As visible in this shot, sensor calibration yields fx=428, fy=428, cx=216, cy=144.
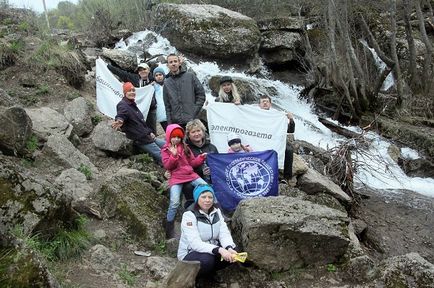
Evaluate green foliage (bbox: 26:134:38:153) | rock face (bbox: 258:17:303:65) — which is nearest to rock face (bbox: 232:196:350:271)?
green foliage (bbox: 26:134:38:153)

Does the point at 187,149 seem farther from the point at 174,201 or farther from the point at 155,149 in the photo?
the point at 155,149

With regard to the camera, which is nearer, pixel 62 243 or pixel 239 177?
pixel 62 243

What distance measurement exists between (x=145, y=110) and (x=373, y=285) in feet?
16.4

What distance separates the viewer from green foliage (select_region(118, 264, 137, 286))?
454cm

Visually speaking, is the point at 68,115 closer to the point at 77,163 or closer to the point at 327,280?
the point at 77,163

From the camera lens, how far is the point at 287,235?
5176 mm

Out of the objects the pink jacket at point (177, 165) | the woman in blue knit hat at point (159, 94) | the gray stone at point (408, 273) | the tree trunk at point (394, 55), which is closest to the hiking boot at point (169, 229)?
the pink jacket at point (177, 165)

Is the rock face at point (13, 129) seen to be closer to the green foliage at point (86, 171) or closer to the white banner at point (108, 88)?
the green foliage at point (86, 171)

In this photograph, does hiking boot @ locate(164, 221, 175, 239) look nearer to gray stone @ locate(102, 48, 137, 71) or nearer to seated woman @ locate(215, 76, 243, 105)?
seated woman @ locate(215, 76, 243, 105)

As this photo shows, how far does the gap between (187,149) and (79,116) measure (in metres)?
3.41

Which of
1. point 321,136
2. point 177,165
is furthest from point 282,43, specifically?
point 177,165

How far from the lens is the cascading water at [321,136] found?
31.8ft

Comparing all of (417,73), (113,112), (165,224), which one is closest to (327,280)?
(165,224)

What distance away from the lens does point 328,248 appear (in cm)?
530
